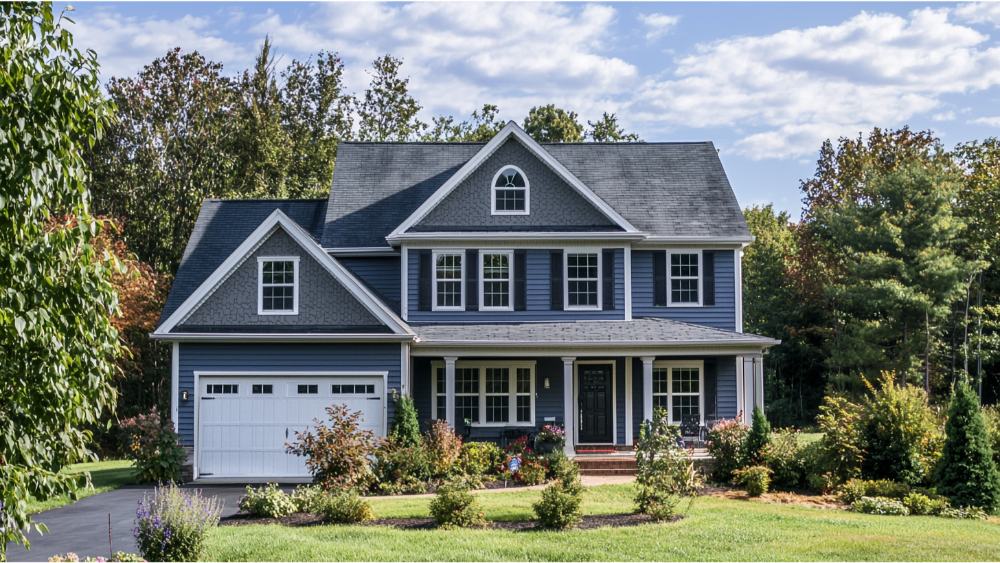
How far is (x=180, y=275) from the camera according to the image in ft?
70.3

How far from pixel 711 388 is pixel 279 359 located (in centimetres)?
1068

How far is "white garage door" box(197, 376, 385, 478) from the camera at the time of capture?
60.5 feet

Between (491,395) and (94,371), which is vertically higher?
(94,371)

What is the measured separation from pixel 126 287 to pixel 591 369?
1476cm

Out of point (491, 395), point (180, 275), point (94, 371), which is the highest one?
point (180, 275)

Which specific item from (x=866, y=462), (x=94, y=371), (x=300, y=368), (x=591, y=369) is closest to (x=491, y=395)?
(x=591, y=369)

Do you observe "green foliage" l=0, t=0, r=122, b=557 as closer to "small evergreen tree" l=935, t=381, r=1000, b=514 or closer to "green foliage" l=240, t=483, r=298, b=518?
"green foliage" l=240, t=483, r=298, b=518

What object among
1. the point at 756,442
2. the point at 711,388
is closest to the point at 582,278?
the point at 711,388

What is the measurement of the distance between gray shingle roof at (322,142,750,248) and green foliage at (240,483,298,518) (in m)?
9.46

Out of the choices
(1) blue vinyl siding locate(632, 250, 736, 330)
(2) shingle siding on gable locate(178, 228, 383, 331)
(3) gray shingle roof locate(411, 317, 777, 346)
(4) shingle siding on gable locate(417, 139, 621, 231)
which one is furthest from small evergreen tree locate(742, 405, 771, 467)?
(2) shingle siding on gable locate(178, 228, 383, 331)

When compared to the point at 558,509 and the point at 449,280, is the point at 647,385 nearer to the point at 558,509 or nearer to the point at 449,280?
the point at 449,280

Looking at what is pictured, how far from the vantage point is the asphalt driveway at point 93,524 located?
38.2 feet

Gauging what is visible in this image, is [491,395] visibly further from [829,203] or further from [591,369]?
[829,203]

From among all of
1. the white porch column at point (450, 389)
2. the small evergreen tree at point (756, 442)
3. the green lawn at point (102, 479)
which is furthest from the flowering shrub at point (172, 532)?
the small evergreen tree at point (756, 442)
